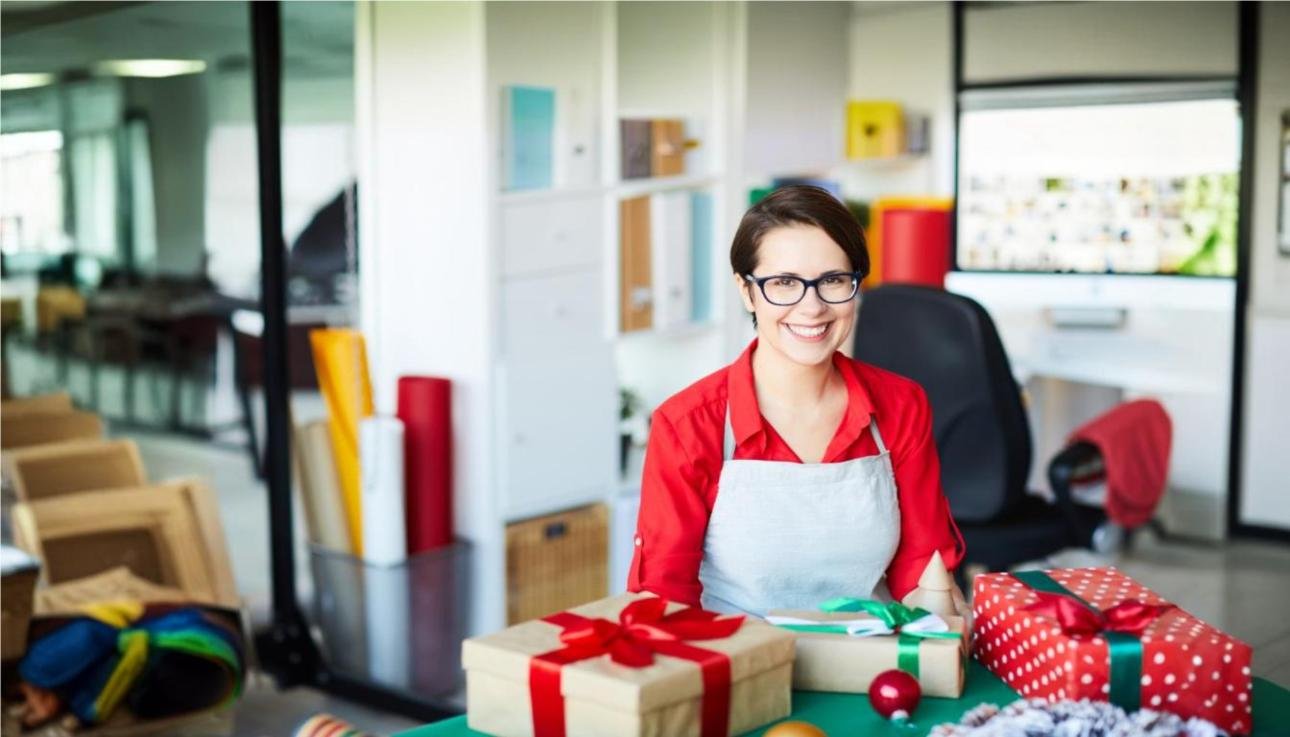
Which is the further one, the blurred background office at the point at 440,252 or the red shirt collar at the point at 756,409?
the blurred background office at the point at 440,252

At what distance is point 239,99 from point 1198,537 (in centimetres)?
369

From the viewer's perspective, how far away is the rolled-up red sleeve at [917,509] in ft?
6.18

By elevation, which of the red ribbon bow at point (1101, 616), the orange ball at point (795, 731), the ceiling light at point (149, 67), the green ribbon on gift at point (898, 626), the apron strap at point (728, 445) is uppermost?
the ceiling light at point (149, 67)

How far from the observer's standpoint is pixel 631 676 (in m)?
1.28

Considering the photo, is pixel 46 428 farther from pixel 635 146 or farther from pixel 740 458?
pixel 740 458

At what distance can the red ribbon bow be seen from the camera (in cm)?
143

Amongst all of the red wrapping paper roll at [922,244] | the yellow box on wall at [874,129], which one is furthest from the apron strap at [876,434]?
the yellow box on wall at [874,129]

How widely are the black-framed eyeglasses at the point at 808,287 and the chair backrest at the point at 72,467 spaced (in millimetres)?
2126

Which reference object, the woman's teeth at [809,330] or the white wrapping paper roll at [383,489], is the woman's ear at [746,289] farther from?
the white wrapping paper roll at [383,489]

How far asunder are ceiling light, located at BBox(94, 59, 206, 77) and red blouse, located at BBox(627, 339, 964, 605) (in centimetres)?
200

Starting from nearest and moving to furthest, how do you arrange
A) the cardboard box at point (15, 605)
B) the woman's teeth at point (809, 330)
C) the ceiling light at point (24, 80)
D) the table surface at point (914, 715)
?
the table surface at point (914, 715) → the woman's teeth at point (809, 330) → the cardboard box at point (15, 605) → the ceiling light at point (24, 80)

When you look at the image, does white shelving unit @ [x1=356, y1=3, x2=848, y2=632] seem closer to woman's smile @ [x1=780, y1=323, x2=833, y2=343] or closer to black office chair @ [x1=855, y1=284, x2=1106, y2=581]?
black office chair @ [x1=855, y1=284, x2=1106, y2=581]

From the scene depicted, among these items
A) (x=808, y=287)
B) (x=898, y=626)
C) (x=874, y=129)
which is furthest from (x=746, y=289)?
(x=874, y=129)

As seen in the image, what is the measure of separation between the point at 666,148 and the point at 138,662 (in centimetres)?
184
